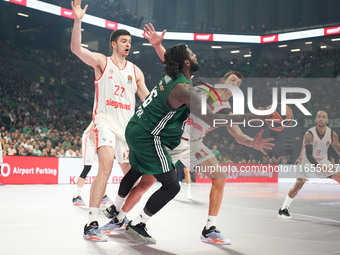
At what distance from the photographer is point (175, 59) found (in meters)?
4.09

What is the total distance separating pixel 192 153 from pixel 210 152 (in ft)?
0.79

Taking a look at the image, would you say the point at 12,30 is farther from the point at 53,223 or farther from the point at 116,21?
the point at 53,223

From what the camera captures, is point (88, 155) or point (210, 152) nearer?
point (210, 152)

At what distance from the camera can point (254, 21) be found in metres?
34.5

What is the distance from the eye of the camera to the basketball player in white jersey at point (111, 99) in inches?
182

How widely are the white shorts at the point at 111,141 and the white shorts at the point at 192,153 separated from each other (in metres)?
0.56

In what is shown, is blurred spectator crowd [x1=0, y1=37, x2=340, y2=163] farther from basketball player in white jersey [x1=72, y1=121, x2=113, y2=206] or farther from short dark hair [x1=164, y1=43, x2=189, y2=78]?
short dark hair [x1=164, y1=43, x2=189, y2=78]

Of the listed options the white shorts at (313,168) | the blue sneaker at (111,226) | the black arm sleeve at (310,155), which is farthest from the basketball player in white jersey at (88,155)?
the black arm sleeve at (310,155)

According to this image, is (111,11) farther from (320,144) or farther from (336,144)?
(336,144)

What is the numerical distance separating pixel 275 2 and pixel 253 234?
31207 millimetres

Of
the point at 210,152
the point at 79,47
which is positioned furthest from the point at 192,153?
the point at 79,47

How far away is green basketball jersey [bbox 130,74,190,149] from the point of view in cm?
402

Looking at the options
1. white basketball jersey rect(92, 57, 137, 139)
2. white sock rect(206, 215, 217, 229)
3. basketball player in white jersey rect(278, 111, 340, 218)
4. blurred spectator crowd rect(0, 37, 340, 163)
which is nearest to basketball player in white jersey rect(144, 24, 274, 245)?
white sock rect(206, 215, 217, 229)

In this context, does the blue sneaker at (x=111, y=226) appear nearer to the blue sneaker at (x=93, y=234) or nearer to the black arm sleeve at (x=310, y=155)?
the blue sneaker at (x=93, y=234)
